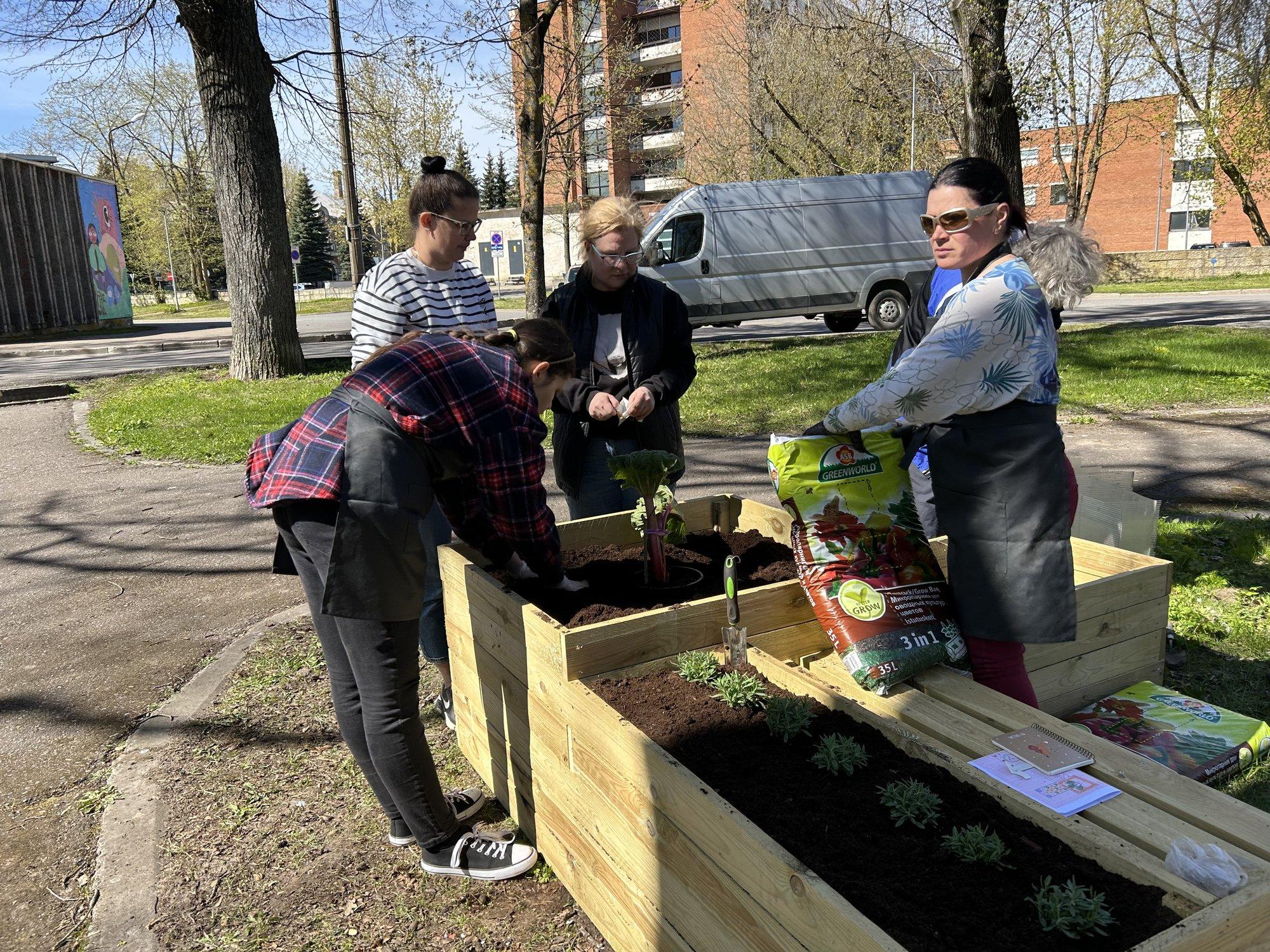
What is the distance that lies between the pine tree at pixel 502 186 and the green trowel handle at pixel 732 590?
73506mm

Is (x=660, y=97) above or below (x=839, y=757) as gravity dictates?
above

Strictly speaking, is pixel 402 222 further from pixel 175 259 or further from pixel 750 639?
pixel 750 639

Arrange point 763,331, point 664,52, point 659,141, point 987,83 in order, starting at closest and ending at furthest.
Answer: point 987,83 → point 763,331 → point 659,141 → point 664,52

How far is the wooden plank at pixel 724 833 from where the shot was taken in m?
1.47

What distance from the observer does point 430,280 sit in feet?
10.1

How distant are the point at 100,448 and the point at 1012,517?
9.00m

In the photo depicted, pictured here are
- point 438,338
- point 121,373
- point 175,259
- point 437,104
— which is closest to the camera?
point 438,338

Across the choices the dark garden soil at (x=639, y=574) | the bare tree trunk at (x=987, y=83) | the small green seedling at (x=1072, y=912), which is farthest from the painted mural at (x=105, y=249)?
the small green seedling at (x=1072, y=912)

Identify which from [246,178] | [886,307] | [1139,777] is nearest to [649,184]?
[886,307]

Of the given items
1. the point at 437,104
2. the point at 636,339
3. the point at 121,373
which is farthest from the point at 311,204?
the point at 636,339

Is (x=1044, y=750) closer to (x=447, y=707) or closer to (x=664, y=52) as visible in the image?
(x=447, y=707)

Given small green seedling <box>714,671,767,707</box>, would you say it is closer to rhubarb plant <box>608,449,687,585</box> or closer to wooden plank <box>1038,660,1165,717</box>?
rhubarb plant <box>608,449,687,585</box>

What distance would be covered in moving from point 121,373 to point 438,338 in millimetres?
13783

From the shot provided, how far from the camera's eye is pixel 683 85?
77.9 ft
